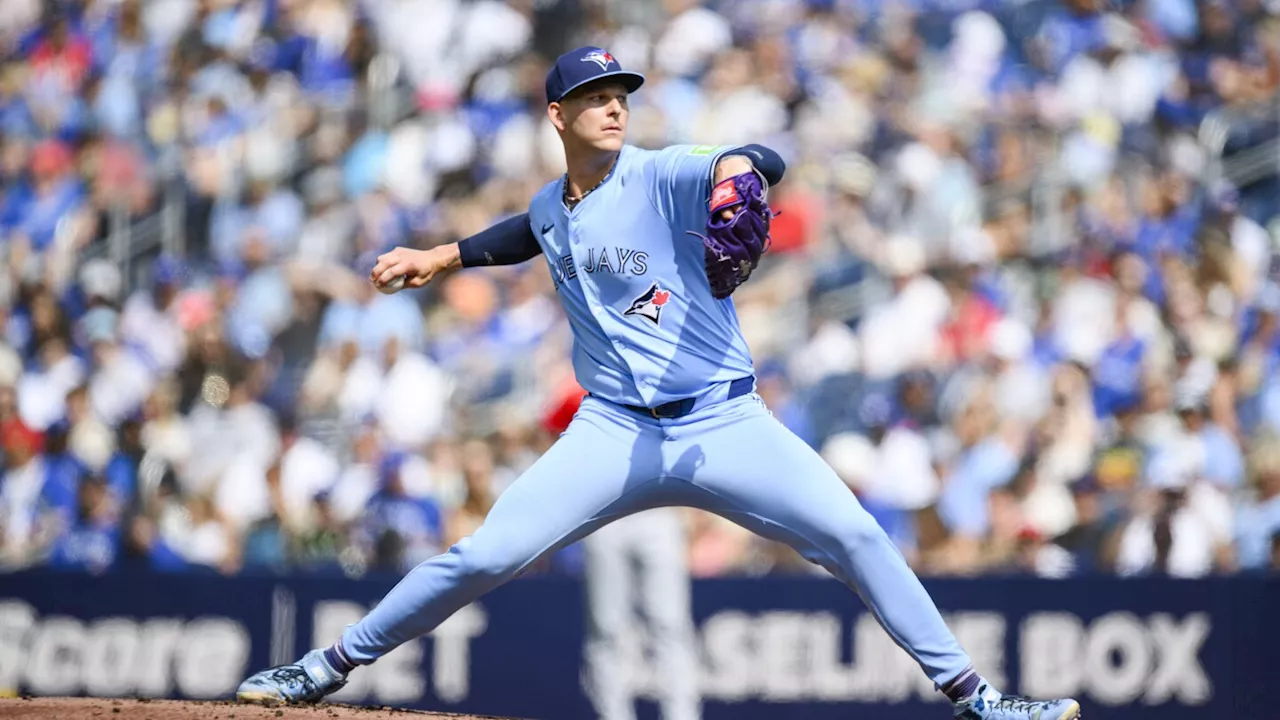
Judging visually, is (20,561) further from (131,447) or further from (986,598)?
(986,598)

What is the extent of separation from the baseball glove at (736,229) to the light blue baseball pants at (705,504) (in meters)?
0.61

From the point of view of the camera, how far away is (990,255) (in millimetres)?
10422

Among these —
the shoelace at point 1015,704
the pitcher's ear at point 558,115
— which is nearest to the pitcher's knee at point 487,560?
the pitcher's ear at point 558,115

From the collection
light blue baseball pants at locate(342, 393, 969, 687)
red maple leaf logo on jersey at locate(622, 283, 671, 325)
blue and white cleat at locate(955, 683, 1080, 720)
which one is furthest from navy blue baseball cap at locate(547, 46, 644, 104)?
blue and white cleat at locate(955, 683, 1080, 720)

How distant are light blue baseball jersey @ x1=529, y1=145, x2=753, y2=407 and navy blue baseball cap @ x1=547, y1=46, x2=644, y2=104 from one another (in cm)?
27

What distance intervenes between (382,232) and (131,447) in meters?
2.31

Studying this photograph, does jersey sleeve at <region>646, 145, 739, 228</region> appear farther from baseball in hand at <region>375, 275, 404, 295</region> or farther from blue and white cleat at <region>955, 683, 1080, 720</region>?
blue and white cleat at <region>955, 683, 1080, 720</region>

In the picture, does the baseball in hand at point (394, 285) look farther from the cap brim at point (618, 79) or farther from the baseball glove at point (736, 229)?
the baseball glove at point (736, 229)

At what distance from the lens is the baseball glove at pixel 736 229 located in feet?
13.6

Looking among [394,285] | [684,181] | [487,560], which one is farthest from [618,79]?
[487,560]

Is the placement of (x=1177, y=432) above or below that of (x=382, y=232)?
below

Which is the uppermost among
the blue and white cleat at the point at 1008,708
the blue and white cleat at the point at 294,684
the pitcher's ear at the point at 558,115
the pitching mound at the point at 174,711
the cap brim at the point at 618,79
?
the cap brim at the point at 618,79

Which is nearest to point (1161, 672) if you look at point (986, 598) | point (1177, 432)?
point (986, 598)

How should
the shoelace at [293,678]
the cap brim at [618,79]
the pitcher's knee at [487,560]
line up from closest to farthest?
the pitcher's knee at [487,560] < the cap brim at [618,79] < the shoelace at [293,678]
